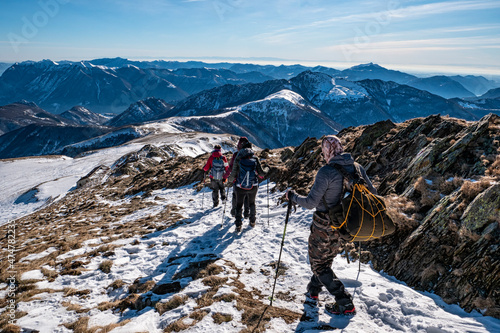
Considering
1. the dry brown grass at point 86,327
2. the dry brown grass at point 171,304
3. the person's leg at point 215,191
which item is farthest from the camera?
the person's leg at point 215,191

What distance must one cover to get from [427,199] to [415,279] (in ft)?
10.6

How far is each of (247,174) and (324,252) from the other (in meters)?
5.25

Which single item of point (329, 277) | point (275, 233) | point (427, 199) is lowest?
point (275, 233)

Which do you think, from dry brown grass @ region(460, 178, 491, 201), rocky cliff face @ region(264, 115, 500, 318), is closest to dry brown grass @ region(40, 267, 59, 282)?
rocky cliff face @ region(264, 115, 500, 318)

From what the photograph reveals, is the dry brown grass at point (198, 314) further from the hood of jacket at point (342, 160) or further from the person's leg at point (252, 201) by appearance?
the person's leg at point (252, 201)

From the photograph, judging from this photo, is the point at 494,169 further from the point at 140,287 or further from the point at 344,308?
the point at 140,287

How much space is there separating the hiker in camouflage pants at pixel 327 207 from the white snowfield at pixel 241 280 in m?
0.69

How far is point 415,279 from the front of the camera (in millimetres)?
6812

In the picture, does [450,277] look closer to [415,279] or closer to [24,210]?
[415,279]

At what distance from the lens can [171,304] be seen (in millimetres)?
6570

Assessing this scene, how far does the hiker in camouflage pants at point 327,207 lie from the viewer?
5574 mm

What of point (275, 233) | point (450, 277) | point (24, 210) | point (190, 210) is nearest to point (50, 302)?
point (275, 233)

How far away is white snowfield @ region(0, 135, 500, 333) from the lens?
5605mm

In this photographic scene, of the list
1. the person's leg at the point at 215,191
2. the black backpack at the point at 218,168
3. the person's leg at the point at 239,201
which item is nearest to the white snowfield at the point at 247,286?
the person's leg at the point at 239,201
